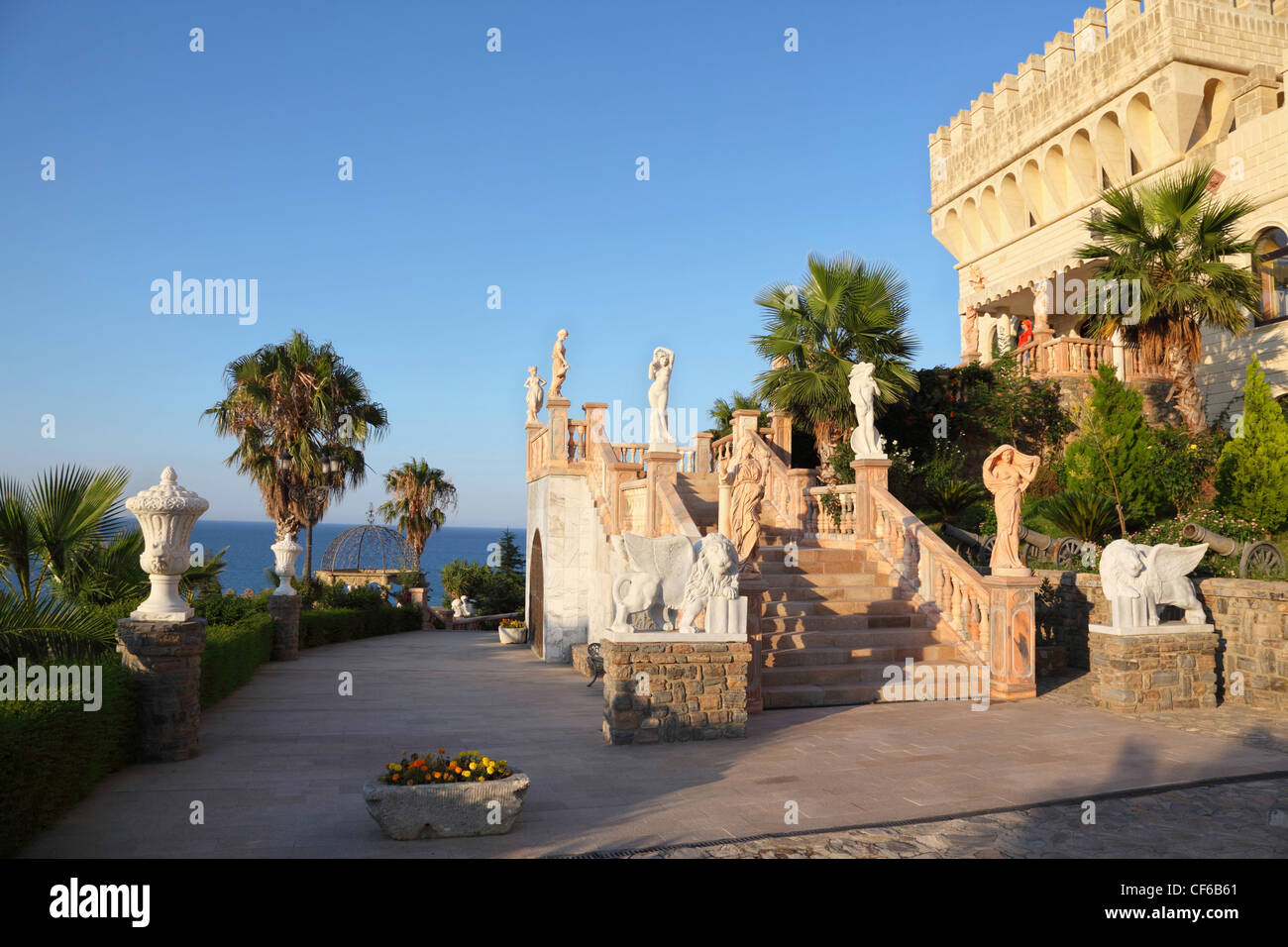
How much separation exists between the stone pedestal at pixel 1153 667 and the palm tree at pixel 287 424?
61.1 ft

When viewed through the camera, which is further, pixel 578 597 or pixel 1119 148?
pixel 1119 148

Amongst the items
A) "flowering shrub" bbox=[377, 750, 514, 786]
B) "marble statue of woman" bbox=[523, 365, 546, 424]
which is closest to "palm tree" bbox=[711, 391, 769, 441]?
"marble statue of woman" bbox=[523, 365, 546, 424]

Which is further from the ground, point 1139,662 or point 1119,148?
point 1119,148

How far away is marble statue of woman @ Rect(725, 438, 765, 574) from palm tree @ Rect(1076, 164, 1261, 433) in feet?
31.8

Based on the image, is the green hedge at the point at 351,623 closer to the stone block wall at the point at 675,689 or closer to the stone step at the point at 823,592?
the stone step at the point at 823,592

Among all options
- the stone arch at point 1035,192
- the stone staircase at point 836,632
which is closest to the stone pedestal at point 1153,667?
the stone staircase at point 836,632

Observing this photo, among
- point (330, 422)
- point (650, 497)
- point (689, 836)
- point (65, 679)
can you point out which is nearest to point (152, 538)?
point (65, 679)

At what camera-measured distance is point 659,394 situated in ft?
48.7

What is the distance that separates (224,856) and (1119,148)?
24707 millimetres

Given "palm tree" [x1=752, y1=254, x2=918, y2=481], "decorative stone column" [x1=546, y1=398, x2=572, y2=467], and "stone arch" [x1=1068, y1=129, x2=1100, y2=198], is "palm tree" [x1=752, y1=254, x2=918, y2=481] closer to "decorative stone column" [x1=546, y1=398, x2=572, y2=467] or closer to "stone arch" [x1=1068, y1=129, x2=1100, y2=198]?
"decorative stone column" [x1=546, y1=398, x2=572, y2=467]

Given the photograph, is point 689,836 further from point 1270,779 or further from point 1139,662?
point 1139,662

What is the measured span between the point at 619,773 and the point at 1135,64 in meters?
21.7

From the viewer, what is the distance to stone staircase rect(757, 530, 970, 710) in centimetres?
1132

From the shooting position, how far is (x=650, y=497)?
602 inches
